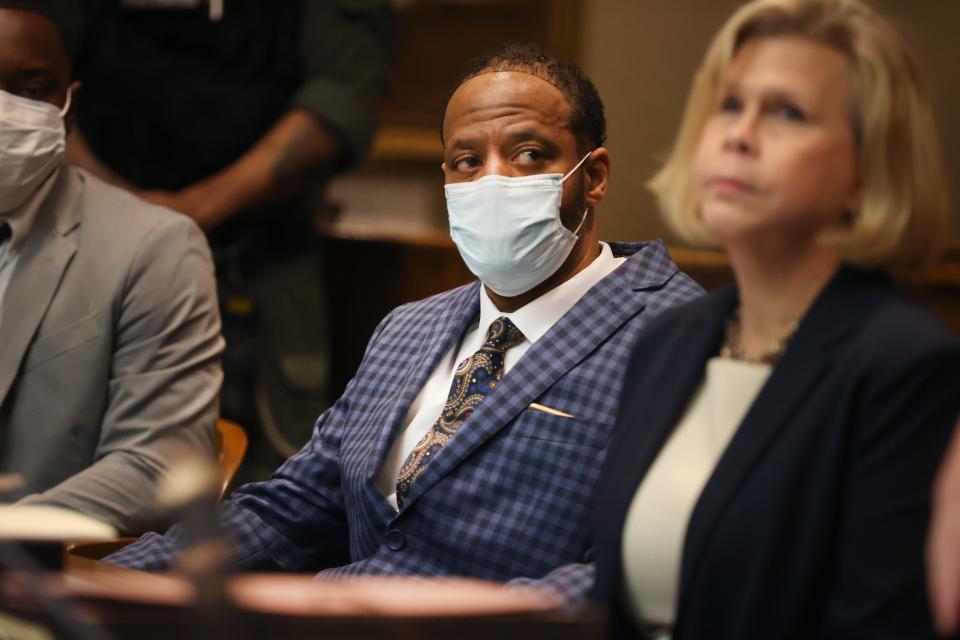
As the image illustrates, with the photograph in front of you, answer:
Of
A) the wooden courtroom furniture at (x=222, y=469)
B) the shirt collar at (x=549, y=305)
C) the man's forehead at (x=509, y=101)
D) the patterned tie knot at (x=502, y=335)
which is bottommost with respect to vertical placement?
the wooden courtroom furniture at (x=222, y=469)

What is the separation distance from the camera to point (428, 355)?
204 cm

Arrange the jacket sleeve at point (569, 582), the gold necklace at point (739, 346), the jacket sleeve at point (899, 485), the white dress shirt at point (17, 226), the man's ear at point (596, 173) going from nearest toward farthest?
the jacket sleeve at point (899, 485) < the gold necklace at point (739, 346) < the jacket sleeve at point (569, 582) < the man's ear at point (596, 173) < the white dress shirt at point (17, 226)

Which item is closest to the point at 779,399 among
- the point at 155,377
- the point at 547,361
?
the point at 547,361

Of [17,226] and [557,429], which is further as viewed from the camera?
[17,226]

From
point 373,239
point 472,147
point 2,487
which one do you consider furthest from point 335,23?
point 2,487

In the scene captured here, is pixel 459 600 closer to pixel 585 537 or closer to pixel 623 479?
pixel 623 479

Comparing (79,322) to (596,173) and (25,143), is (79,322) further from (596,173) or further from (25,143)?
(596,173)

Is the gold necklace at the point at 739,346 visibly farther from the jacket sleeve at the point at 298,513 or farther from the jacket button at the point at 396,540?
the jacket sleeve at the point at 298,513

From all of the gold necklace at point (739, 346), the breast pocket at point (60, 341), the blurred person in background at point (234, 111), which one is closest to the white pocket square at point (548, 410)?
the gold necklace at point (739, 346)

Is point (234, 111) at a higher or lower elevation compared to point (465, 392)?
higher

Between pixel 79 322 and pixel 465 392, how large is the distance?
84 cm

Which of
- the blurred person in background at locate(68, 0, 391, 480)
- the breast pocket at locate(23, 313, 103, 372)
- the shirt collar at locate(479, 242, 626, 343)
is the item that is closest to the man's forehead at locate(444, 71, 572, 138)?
the shirt collar at locate(479, 242, 626, 343)

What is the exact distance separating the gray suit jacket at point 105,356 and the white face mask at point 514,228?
0.70m

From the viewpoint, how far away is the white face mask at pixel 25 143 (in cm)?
235
